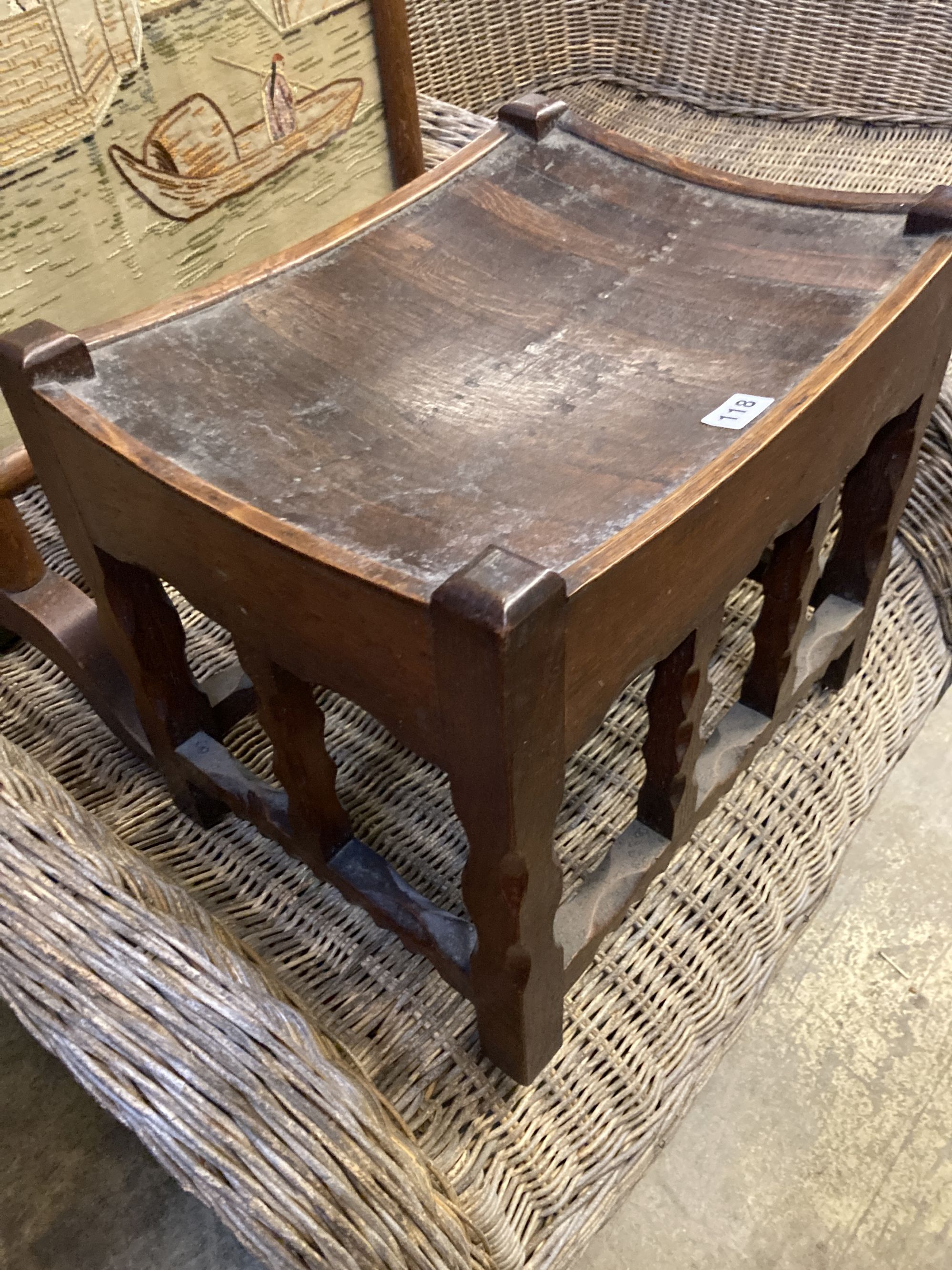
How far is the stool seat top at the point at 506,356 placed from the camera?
56 centimetres

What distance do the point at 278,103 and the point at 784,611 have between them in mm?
616

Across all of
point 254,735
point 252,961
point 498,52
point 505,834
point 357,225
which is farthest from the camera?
point 498,52

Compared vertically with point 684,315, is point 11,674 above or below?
below

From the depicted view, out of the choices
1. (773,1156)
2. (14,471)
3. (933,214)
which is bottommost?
(773,1156)

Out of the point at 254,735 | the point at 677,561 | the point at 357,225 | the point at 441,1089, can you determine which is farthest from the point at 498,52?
the point at 441,1089

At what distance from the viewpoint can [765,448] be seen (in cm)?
53

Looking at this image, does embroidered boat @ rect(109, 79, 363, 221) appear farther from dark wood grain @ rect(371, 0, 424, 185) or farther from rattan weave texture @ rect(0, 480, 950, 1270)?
rattan weave texture @ rect(0, 480, 950, 1270)

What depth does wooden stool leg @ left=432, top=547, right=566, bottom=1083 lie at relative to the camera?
407mm

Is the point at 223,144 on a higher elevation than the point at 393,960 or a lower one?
higher

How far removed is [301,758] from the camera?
64cm

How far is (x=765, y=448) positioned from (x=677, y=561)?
0.08 m

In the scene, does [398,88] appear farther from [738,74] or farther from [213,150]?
[738,74]

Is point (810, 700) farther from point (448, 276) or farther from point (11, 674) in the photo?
point (11, 674)

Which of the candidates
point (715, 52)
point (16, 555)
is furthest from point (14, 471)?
point (715, 52)
